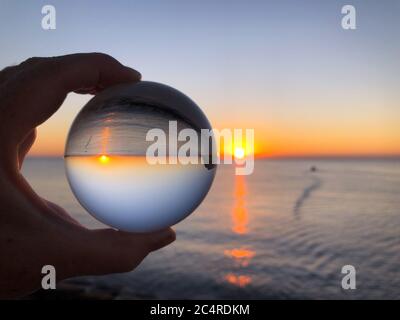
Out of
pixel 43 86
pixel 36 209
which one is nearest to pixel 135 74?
pixel 43 86

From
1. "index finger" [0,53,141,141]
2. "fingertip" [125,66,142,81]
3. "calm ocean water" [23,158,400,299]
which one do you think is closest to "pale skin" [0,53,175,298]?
"index finger" [0,53,141,141]

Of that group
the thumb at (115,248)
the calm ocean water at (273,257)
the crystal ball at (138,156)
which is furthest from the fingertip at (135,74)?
the calm ocean water at (273,257)

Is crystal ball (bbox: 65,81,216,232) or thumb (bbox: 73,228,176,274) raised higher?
crystal ball (bbox: 65,81,216,232)

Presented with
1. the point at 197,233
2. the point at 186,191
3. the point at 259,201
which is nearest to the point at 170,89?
the point at 186,191

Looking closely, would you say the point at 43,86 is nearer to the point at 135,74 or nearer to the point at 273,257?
the point at 135,74

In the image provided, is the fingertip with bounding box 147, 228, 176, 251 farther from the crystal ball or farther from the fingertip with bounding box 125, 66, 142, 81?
the fingertip with bounding box 125, 66, 142, 81

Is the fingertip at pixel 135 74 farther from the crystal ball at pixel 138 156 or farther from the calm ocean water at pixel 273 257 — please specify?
the calm ocean water at pixel 273 257
